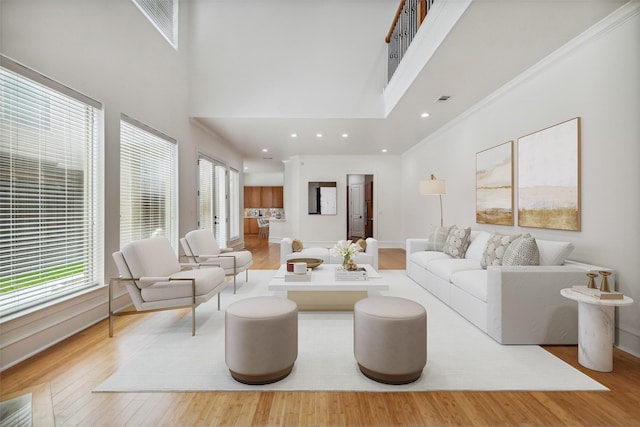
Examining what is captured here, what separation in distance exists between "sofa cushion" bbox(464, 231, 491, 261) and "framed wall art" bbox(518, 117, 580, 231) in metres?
0.50

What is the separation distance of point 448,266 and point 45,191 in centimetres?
422

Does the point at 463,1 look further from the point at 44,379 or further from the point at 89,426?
the point at 44,379

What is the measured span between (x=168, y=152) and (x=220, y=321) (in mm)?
3023

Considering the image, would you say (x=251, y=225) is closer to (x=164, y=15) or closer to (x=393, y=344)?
(x=164, y=15)

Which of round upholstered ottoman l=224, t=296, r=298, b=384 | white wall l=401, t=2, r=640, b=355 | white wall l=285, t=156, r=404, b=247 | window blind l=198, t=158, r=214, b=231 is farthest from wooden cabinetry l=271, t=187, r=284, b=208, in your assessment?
round upholstered ottoman l=224, t=296, r=298, b=384

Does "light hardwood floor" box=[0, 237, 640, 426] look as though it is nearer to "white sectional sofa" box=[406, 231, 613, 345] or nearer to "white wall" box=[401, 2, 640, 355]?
"white sectional sofa" box=[406, 231, 613, 345]

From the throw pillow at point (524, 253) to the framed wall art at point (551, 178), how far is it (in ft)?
1.56

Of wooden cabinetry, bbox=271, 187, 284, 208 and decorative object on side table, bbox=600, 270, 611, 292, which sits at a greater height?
wooden cabinetry, bbox=271, 187, 284, 208

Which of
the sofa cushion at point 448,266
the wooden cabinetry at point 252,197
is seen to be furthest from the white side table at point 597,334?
the wooden cabinetry at point 252,197

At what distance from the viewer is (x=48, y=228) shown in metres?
2.68

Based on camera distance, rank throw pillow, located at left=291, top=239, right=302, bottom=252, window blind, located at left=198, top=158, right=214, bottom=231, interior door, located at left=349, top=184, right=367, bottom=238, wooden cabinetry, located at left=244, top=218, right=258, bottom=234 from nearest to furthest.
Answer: throw pillow, located at left=291, top=239, right=302, bottom=252, window blind, located at left=198, top=158, right=214, bottom=231, interior door, located at left=349, top=184, right=367, bottom=238, wooden cabinetry, located at left=244, top=218, right=258, bottom=234

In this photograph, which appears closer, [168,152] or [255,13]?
[168,152]

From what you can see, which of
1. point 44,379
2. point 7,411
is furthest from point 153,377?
point 7,411

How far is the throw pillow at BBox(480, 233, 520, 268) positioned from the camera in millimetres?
3230
